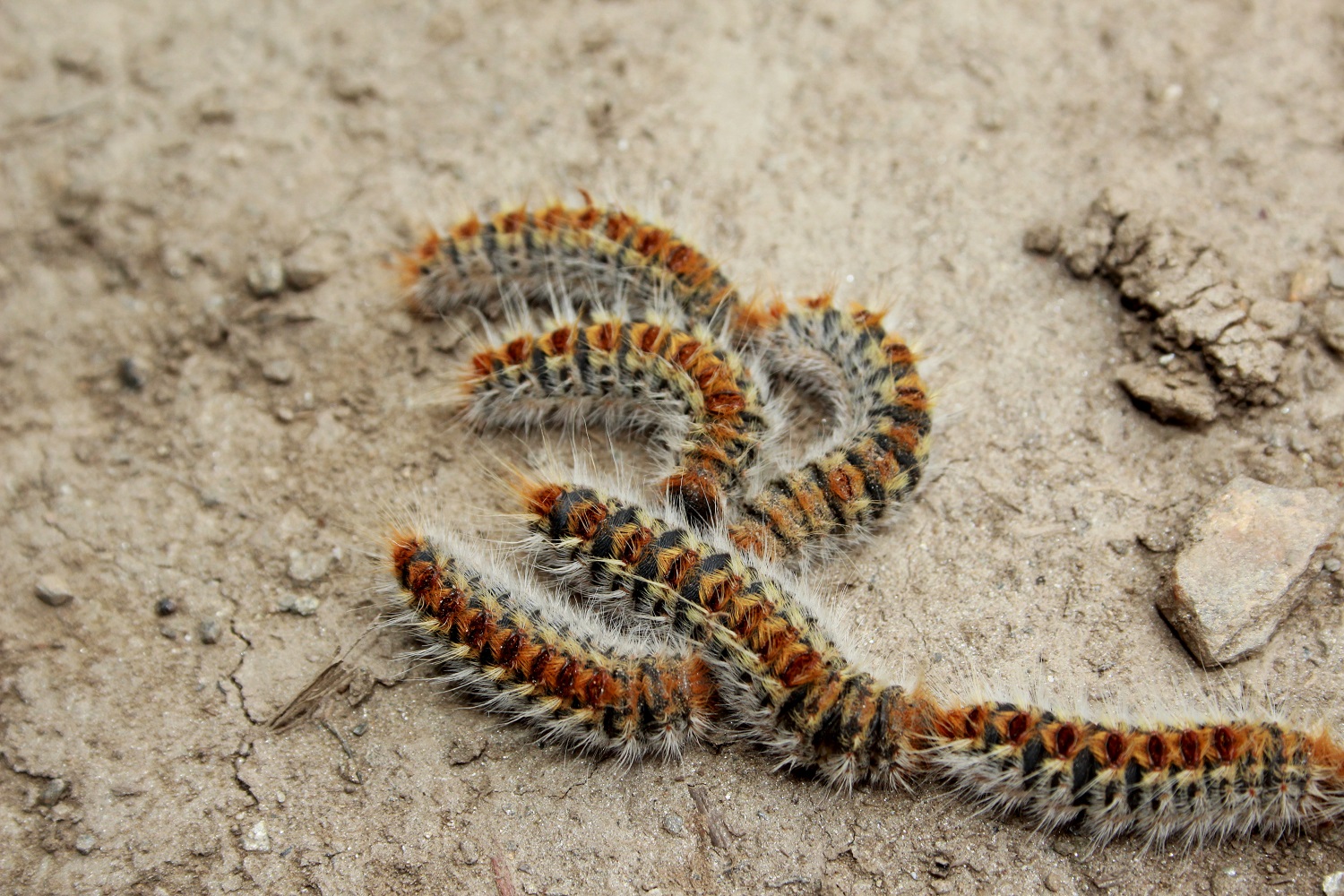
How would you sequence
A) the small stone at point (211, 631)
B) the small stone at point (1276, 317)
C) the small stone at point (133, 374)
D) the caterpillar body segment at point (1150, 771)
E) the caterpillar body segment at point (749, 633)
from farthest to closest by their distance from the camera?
1. the small stone at point (133, 374)
2. the small stone at point (1276, 317)
3. the small stone at point (211, 631)
4. the caterpillar body segment at point (749, 633)
5. the caterpillar body segment at point (1150, 771)

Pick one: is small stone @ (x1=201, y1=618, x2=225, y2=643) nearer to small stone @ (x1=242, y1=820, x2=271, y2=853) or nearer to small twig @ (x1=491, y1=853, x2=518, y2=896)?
small stone @ (x1=242, y1=820, x2=271, y2=853)

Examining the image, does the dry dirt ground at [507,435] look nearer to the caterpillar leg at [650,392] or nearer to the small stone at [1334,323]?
the small stone at [1334,323]

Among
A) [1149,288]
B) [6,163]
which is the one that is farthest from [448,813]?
[6,163]

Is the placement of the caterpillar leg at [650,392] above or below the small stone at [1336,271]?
below

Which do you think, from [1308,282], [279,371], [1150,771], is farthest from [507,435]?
[1308,282]

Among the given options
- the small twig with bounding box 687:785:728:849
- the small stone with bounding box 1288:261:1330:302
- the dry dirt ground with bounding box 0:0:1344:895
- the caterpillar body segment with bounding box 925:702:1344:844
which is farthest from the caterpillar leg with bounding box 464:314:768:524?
the small stone with bounding box 1288:261:1330:302

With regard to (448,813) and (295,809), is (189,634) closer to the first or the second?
(295,809)

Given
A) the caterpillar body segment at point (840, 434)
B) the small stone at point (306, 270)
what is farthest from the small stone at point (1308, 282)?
the small stone at point (306, 270)
